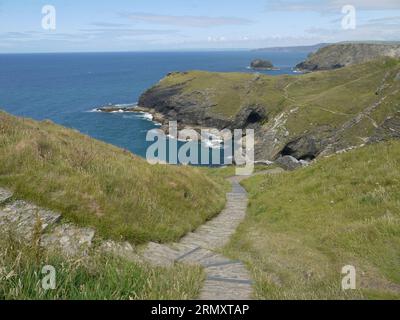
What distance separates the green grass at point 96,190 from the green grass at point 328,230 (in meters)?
3.09

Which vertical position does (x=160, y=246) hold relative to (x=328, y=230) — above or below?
above

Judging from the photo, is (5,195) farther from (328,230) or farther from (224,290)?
(328,230)

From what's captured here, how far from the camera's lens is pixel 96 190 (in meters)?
15.8

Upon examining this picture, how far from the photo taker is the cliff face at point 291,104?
7700 centimetres

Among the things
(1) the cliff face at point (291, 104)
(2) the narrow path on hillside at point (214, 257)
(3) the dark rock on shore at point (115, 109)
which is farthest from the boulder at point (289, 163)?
(3) the dark rock on shore at point (115, 109)

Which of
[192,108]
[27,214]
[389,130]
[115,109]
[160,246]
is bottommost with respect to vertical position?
[115,109]

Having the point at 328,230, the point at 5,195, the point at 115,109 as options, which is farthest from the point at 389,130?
the point at 115,109

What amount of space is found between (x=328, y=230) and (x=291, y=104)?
376 ft

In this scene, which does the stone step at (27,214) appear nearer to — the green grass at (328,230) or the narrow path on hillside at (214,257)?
the narrow path on hillside at (214,257)

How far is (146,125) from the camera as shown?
14175cm

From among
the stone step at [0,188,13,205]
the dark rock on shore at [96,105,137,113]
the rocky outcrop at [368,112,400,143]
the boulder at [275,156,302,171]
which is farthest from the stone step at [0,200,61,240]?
the dark rock on shore at [96,105,137,113]

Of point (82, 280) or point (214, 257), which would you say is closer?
point (82, 280)
